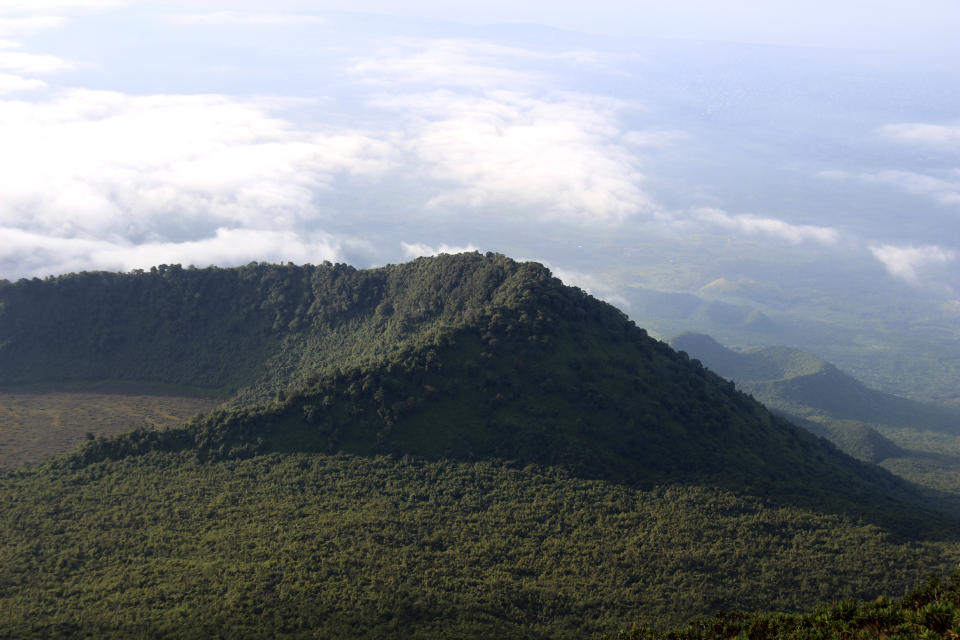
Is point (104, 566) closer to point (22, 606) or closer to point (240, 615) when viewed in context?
point (22, 606)

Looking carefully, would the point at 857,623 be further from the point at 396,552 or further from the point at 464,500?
the point at 464,500

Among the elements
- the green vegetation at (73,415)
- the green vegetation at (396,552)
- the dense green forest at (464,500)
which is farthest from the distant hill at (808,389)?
the green vegetation at (73,415)

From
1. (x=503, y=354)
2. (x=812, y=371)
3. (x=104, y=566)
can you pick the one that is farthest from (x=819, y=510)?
(x=812, y=371)

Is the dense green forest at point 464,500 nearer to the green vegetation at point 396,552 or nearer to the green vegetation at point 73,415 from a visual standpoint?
the green vegetation at point 396,552

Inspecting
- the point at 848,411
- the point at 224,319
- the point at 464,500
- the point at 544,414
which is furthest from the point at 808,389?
the point at 464,500

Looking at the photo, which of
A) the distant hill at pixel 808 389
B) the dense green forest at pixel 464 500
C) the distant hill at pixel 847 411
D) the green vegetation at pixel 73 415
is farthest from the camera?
the distant hill at pixel 808 389

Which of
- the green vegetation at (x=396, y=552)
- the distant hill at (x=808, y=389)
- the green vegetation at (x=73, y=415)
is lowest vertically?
the green vegetation at (x=396, y=552)
